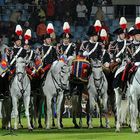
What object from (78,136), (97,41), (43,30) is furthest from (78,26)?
(78,136)

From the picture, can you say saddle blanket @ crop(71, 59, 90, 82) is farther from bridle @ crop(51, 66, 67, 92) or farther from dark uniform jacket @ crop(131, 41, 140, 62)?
dark uniform jacket @ crop(131, 41, 140, 62)

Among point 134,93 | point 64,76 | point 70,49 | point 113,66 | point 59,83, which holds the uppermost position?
point 70,49

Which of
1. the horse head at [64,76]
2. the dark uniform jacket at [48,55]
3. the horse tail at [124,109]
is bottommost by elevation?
the horse tail at [124,109]

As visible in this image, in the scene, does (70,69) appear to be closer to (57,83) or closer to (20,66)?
(57,83)

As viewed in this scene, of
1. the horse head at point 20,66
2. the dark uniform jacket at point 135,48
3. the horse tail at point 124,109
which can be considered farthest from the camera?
the horse tail at point 124,109

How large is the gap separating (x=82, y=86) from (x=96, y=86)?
0.94 metres

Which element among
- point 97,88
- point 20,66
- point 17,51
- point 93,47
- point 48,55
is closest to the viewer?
point 20,66

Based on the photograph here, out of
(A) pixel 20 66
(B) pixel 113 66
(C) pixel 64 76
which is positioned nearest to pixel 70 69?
(C) pixel 64 76

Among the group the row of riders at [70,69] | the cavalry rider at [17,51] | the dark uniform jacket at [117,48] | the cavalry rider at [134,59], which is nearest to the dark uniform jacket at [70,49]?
the row of riders at [70,69]

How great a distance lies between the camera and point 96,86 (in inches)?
780

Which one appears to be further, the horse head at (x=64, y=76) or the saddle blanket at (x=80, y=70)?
the saddle blanket at (x=80, y=70)

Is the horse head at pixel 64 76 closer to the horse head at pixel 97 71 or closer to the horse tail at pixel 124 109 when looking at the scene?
the horse head at pixel 97 71

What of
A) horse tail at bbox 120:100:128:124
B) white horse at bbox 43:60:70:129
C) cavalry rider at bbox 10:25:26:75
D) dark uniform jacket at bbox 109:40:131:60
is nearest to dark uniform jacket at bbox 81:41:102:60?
dark uniform jacket at bbox 109:40:131:60

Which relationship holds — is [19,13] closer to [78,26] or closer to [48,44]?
[78,26]
